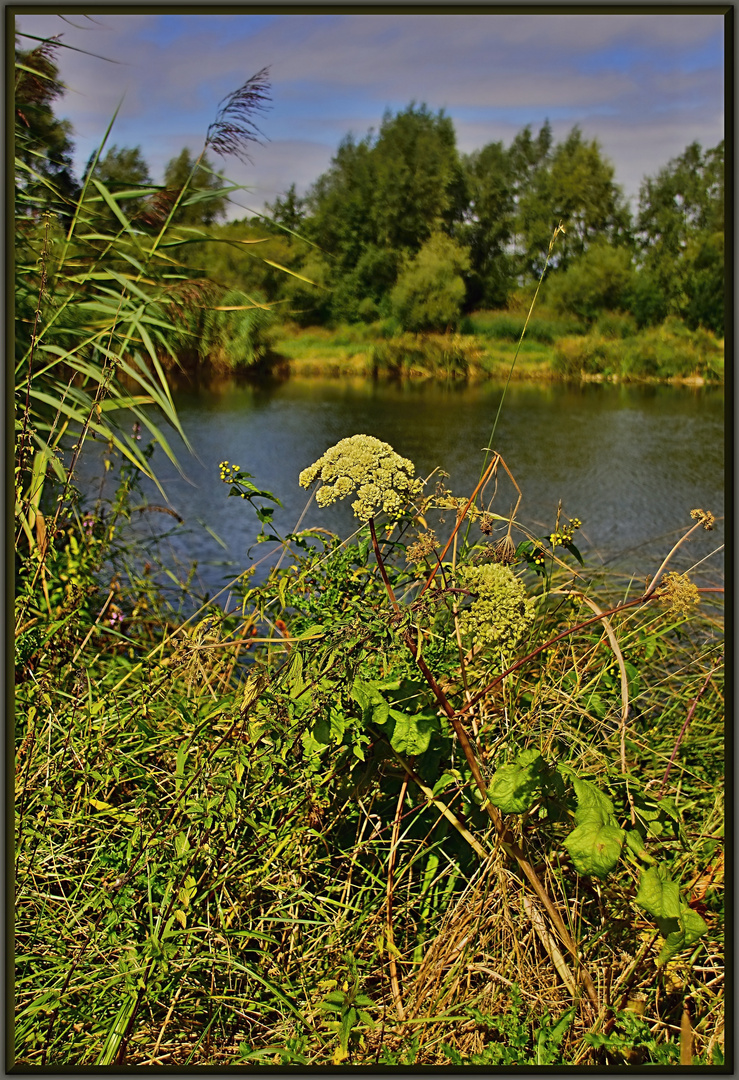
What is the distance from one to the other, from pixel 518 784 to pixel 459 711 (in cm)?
23

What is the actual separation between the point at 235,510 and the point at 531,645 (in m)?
3.47

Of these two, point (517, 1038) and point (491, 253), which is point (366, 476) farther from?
point (491, 253)

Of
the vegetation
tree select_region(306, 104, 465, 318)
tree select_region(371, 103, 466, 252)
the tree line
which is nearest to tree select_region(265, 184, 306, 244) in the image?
the vegetation

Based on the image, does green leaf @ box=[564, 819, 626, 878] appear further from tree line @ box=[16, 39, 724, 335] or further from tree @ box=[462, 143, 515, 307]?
tree @ box=[462, 143, 515, 307]

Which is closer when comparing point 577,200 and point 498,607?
point 498,607

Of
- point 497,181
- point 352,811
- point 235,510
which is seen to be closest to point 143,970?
point 352,811

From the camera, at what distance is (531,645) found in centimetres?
193

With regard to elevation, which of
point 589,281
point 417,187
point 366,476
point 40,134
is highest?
point 417,187

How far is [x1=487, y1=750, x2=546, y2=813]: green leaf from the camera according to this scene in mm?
1096

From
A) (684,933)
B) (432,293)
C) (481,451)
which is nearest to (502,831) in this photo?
(684,933)

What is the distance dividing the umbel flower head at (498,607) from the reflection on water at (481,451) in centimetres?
91

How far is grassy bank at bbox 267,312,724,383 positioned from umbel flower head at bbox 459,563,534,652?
1404cm

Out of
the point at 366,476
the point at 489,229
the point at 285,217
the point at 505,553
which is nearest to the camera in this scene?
the point at 366,476

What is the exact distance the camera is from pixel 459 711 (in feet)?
4.32
